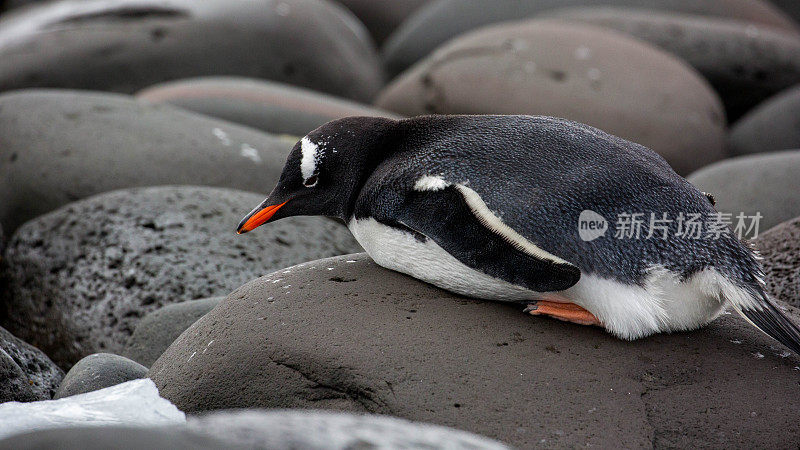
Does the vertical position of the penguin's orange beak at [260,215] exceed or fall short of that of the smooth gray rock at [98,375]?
it exceeds it

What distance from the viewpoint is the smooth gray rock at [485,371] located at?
2.41 meters

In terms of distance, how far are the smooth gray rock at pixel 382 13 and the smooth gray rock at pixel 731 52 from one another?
2.67 m

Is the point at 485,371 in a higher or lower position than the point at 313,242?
higher

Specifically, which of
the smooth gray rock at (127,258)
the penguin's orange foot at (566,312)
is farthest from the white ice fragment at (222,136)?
the penguin's orange foot at (566,312)

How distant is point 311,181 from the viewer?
2.82 metres

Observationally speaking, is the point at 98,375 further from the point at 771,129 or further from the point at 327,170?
the point at 771,129

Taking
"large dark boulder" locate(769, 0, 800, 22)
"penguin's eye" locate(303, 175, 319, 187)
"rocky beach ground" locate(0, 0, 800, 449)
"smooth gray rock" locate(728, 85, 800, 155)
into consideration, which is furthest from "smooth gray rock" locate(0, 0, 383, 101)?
"large dark boulder" locate(769, 0, 800, 22)

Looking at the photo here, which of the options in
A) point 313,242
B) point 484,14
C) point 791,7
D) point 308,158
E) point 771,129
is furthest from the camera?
point 791,7

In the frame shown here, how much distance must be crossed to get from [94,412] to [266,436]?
102 centimetres

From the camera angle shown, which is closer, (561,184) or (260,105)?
(561,184)

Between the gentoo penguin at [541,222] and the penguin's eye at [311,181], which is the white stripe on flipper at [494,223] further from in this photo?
the penguin's eye at [311,181]

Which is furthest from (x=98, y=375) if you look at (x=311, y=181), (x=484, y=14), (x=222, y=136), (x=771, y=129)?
(x=484, y=14)

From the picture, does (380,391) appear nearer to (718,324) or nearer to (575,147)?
(575,147)

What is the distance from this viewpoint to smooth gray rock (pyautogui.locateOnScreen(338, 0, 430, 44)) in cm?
948
